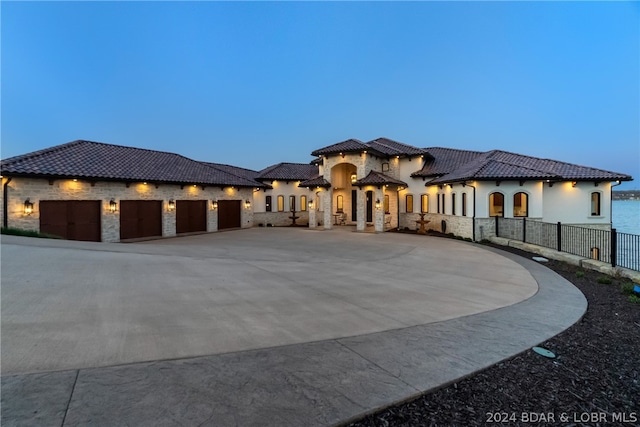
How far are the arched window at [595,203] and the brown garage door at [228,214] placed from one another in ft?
85.3

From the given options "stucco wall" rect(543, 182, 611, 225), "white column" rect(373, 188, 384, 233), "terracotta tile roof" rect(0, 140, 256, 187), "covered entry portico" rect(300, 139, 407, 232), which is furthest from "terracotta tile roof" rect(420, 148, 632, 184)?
"terracotta tile roof" rect(0, 140, 256, 187)

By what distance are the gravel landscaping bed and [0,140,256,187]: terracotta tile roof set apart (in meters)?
18.9

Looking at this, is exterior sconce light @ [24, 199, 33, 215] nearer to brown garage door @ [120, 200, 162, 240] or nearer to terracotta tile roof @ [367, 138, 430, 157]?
brown garage door @ [120, 200, 162, 240]

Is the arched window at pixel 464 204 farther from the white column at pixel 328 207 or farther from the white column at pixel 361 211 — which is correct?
the white column at pixel 328 207

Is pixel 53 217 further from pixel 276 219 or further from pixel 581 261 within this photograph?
pixel 581 261

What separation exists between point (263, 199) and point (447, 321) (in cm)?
2656

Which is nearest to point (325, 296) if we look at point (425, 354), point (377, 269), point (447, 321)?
point (447, 321)

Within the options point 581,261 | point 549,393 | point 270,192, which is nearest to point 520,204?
point 581,261

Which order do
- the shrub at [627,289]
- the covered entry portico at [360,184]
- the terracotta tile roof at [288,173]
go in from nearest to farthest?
the shrub at [627,289]
the covered entry portico at [360,184]
the terracotta tile roof at [288,173]

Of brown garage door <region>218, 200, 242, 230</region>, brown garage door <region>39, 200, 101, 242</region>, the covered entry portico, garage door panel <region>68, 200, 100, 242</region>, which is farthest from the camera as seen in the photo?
brown garage door <region>218, 200, 242, 230</region>

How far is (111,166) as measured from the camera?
19328 mm

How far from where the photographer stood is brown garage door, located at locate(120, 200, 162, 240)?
758 inches

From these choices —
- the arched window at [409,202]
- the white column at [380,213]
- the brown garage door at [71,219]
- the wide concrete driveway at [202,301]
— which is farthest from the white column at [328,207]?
the brown garage door at [71,219]

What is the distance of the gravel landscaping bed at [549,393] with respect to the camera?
3057 mm
